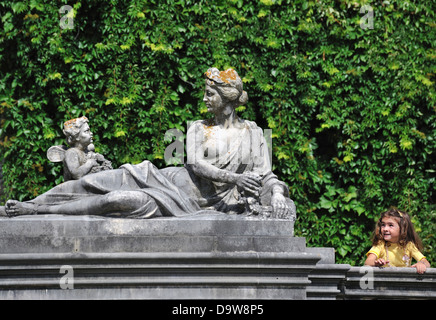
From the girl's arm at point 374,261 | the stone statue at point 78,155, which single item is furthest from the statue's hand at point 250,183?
the stone statue at point 78,155

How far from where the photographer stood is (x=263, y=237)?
7.04m

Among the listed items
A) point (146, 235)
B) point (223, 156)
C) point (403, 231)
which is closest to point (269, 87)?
point (223, 156)

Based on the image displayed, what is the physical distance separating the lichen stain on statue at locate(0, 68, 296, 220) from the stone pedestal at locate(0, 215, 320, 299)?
20 cm

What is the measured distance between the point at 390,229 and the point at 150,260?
7.74 ft

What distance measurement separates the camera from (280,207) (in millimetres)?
7246

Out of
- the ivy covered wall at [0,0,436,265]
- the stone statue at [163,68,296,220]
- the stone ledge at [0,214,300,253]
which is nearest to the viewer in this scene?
the stone ledge at [0,214,300,253]

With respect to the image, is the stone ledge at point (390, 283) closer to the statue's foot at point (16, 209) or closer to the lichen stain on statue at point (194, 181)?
the lichen stain on statue at point (194, 181)

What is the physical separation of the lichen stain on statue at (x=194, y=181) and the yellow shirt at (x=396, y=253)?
3.28ft

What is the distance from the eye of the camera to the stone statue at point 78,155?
25.8ft

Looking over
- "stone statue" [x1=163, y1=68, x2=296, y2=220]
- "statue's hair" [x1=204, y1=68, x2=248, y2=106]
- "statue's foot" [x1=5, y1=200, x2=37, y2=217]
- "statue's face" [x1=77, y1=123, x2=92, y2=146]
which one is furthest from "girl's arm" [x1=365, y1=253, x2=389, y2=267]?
"statue's foot" [x1=5, y1=200, x2=37, y2=217]

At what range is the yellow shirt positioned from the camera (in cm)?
780

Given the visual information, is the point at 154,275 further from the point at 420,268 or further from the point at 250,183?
the point at 420,268

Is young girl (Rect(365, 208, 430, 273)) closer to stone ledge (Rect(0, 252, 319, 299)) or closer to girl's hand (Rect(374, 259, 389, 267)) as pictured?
girl's hand (Rect(374, 259, 389, 267))

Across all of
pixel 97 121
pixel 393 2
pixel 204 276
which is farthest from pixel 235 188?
pixel 393 2
